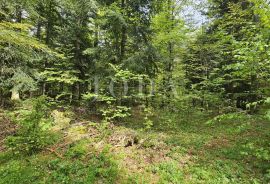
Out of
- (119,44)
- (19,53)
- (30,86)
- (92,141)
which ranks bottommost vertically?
(92,141)

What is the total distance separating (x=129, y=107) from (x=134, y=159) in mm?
3817

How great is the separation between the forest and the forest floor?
0.11 ft

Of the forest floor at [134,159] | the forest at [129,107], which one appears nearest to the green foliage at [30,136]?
the forest at [129,107]

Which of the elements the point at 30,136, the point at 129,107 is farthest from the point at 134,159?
the point at 129,107

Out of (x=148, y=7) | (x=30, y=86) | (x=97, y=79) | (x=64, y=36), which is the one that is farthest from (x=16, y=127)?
(x=148, y=7)

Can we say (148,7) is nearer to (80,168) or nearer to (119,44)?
(119,44)

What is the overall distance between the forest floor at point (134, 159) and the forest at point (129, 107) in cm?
3

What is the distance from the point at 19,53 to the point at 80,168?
21.2 feet

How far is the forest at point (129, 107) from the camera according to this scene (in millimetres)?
5883

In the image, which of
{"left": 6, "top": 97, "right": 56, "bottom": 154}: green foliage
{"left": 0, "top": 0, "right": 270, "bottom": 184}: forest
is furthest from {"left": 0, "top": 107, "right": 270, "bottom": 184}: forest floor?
{"left": 6, "top": 97, "right": 56, "bottom": 154}: green foliage

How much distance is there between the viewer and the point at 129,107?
1030cm

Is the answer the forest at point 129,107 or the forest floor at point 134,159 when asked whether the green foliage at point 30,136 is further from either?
the forest floor at point 134,159

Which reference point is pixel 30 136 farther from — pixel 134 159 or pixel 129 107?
pixel 129 107

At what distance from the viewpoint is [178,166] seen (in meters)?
6.54
